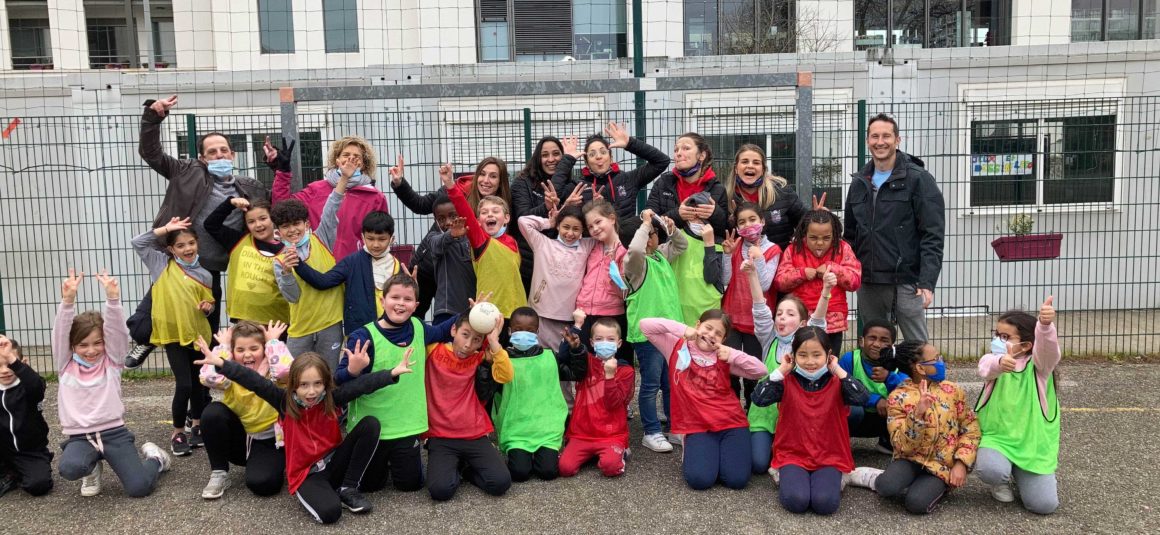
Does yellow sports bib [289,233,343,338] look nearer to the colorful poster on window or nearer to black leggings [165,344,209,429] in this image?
black leggings [165,344,209,429]

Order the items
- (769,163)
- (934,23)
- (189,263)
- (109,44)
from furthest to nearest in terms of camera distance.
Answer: (109,44)
(934,23)
(769,163)
(189,263)

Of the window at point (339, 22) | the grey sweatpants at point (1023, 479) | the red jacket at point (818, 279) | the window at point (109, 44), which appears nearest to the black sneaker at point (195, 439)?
the red jacket at point (818, 279)

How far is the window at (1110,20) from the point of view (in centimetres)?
1157

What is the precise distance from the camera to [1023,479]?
4219 mm

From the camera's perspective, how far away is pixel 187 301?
202 inches

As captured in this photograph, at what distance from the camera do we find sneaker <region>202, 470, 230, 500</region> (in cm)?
450

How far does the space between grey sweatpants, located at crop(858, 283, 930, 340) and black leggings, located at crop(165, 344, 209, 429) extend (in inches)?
168

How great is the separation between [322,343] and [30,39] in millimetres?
18114

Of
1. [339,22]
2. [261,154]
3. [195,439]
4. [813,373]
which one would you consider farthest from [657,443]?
[339,22]

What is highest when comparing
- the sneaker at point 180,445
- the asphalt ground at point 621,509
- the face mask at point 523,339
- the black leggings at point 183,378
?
the face mask at point 523,339

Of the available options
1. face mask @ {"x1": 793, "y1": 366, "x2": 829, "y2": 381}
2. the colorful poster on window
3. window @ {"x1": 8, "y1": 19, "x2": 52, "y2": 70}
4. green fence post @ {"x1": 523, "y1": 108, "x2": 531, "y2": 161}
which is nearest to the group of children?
face mask @ {"x1": 793, "y1": 366, "x2": 829, "y2": 381}

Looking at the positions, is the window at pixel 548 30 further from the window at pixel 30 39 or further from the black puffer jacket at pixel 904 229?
the window at pixel 30 39

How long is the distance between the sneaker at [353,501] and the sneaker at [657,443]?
1.73 m

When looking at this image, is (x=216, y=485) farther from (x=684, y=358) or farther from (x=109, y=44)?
(x=109, y=44)
